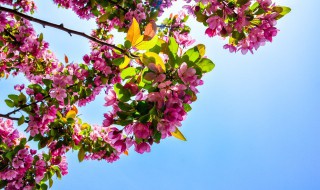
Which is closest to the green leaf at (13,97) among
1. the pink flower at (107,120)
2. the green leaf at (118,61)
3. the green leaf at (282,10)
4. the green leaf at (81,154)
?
the green leaf at (81,154)

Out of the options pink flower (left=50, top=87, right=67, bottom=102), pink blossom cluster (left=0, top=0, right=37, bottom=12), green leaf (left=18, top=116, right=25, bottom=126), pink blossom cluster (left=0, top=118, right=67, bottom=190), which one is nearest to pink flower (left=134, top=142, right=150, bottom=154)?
pink flower (left=50, top=87, right=67, bottom=102)

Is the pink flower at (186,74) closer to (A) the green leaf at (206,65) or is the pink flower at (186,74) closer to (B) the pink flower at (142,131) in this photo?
(A) the green leaf at (206,65)

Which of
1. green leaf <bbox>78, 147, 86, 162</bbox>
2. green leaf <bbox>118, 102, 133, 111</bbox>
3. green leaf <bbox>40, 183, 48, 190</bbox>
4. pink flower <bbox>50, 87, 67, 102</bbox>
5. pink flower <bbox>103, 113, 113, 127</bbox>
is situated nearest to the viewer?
green leaf <bbox>118, 102, 133, 111</bbox>

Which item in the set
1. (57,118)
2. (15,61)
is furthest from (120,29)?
(15,61)

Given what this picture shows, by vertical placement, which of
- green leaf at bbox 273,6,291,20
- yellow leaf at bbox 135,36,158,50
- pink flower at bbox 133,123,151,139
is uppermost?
green leaf at bbox 273,6,291,20

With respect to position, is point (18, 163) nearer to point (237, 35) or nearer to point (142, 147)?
point (142, 147)

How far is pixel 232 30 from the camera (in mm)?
3039

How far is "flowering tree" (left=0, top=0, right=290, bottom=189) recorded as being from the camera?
6.57 feet

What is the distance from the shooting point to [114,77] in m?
3.88

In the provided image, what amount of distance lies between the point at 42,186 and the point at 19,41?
86.2 inches

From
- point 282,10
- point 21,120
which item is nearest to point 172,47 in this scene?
point 282,10

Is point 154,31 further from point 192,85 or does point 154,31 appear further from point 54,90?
point 54,90

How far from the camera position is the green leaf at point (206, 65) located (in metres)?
2.21

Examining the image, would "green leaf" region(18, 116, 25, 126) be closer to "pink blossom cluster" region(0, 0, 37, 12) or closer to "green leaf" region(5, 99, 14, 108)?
"green leaf" region(5, 99, 14, 108)
